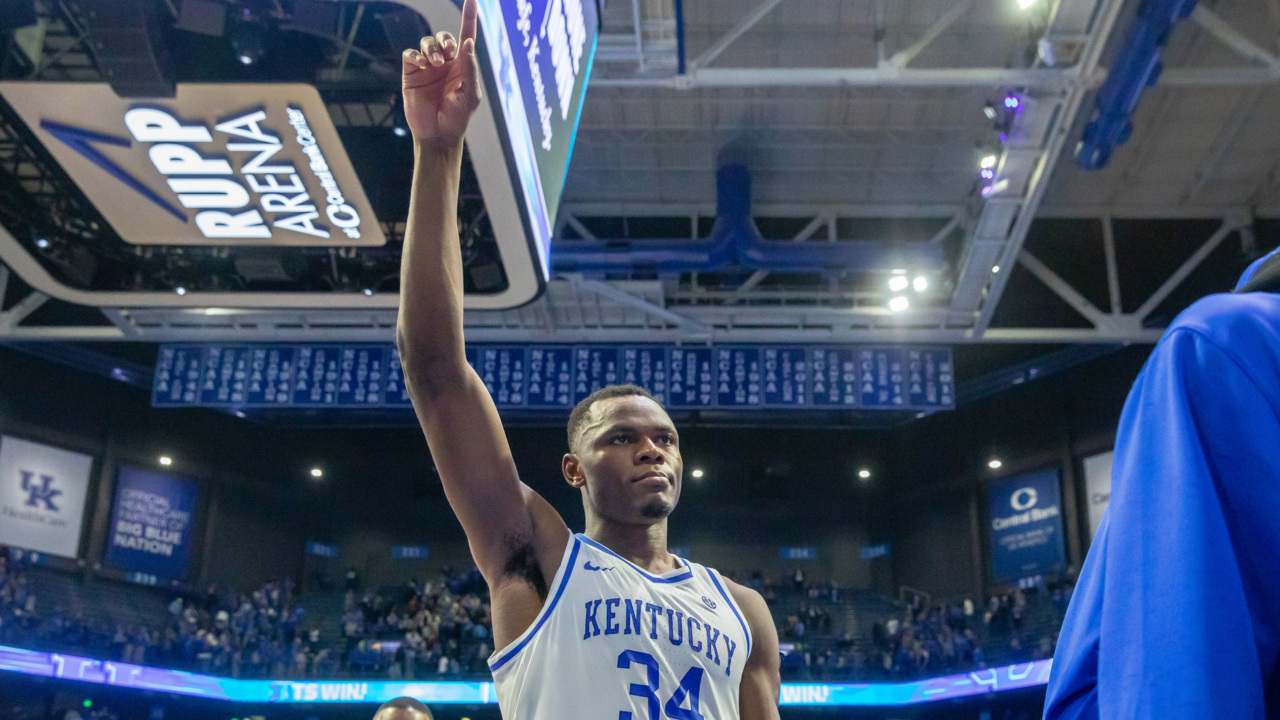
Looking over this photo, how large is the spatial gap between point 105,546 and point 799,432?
15.5 metres

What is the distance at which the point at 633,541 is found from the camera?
2354mm

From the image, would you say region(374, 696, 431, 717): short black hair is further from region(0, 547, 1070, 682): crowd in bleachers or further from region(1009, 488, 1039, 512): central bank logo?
region(1009, 488, 1039, 512): central bank logo

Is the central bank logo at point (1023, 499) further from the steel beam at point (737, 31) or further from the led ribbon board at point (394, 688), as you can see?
the steel beam at point (737, 31)

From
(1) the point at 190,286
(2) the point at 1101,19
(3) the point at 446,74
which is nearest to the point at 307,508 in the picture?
(1) the point at 190,286

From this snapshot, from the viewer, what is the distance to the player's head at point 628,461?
7.47ft

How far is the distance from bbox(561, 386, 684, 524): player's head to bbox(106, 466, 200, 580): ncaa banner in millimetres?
21727

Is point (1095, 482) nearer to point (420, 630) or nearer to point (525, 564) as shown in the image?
point (420, 630)

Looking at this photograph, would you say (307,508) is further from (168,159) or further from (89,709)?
(168,159)

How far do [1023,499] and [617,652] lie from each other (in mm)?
20808

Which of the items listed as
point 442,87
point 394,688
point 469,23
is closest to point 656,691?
point 442,87

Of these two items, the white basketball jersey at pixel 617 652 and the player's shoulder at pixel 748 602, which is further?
the player's shoulder at pixel 748 602

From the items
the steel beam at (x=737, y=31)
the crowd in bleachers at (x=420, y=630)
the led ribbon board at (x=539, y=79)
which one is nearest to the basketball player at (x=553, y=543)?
the led ribbon board at (x=539, y=79)

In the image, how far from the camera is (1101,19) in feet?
29.8

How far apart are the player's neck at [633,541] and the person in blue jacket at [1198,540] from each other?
57.6 inches
